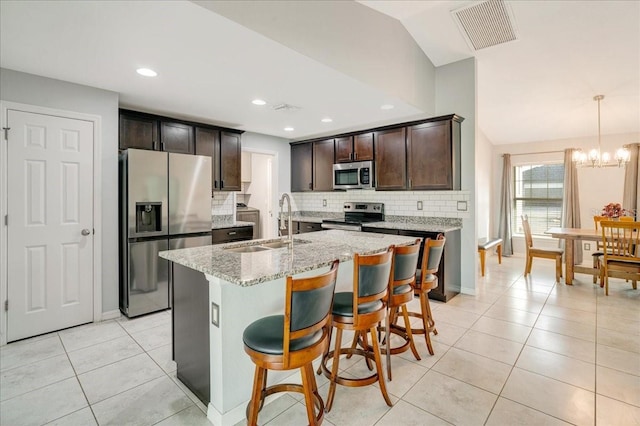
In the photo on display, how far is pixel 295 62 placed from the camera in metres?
2.59

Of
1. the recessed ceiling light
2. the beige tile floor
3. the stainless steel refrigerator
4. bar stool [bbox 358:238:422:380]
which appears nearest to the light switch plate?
the beige tile floor

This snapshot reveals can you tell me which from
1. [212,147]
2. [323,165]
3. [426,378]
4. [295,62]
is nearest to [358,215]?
[323,165]

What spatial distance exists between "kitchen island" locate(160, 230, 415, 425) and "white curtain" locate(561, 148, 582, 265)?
19.2 ft

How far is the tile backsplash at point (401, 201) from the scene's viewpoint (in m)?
4.28

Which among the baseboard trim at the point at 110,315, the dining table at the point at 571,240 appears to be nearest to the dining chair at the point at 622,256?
the dining table at the point at 571,240

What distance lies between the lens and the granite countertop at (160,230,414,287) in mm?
1554

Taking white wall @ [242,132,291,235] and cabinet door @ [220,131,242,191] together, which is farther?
white wall @ [242,132,291,235]

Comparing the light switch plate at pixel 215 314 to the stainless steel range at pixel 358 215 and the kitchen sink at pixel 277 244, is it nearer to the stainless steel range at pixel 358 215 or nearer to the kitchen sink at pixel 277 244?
the kitchen sink at pixel 277 244

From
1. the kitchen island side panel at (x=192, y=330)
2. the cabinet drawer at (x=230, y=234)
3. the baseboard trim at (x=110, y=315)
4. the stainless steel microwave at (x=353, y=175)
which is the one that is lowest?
the baseboard trim at (x=110, y=315)

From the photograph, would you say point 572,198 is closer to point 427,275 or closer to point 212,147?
point 427,275

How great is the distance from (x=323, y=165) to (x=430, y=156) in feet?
6.58

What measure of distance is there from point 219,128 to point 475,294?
14.0ft

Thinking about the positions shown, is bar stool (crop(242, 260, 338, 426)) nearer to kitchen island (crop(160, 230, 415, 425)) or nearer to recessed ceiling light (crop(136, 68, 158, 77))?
kitchen island (crop(160, 230, 415, 425))

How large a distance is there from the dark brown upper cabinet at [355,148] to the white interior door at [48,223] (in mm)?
3483
